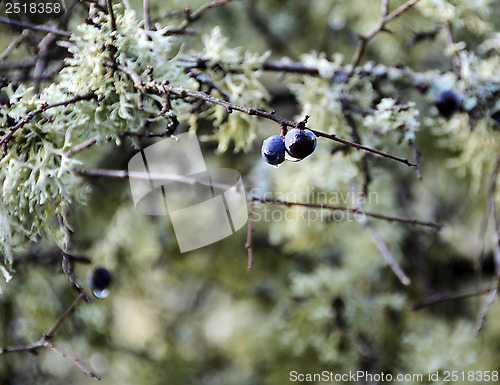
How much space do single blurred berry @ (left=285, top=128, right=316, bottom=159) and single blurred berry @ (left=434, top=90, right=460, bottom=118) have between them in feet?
2.47

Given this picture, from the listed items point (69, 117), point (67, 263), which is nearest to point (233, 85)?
point (69, 117)

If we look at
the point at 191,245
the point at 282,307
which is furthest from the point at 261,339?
the point at 191,245

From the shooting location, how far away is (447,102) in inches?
51.3

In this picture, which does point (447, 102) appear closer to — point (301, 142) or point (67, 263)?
point (301, 142)

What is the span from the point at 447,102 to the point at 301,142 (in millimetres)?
774

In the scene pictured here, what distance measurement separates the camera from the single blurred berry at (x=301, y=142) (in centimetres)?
69

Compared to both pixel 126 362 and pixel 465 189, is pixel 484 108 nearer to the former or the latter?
pixel 465 189

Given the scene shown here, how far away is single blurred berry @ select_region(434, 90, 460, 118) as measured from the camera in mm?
1297

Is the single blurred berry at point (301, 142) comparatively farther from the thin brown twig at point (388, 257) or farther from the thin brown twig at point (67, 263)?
the thin brown twig at point (388, 257)

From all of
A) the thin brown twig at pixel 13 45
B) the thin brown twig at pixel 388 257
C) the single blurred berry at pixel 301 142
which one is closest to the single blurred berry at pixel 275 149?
the single blurred berry at pixel 301 142

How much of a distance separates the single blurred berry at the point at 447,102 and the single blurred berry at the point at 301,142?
0.75 m

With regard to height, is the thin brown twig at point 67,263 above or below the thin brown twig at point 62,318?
above

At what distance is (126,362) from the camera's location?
2451 mm

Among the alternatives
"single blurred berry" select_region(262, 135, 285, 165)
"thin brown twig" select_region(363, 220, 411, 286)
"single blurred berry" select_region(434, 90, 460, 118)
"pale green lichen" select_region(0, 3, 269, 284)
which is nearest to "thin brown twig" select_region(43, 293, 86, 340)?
"pale green lichen" select_region(0, 3, 269, 284)
